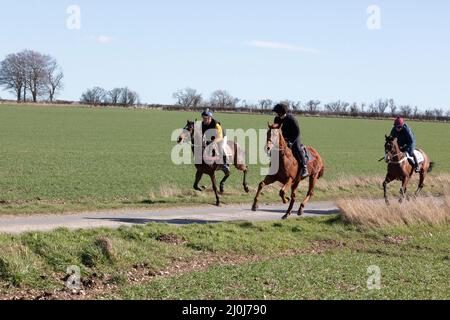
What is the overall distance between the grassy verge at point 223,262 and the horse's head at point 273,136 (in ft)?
6.46

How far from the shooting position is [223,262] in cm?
1246

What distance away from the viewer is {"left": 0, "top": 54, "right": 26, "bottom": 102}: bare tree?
123625 millimetres

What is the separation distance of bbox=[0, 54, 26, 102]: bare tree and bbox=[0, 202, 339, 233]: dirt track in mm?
112302

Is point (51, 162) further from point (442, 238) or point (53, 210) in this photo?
point (442, 238)

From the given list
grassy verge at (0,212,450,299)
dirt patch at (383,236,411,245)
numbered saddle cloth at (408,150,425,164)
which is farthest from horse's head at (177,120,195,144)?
numbered saddle cloth at (408,150,425,164)

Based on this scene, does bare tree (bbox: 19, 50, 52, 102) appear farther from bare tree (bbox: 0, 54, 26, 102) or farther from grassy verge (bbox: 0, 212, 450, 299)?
grassy verge (bbox: 0, 212, 450, 299)

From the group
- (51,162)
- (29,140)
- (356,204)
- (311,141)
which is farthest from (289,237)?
Result: (311,141)

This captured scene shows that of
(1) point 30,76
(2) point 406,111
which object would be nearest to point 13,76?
(1) point 30,76

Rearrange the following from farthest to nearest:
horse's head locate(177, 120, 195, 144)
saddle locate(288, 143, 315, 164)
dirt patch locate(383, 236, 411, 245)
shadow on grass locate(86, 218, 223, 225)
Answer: horse's head locate(177, 120, 195, 144) < saddle locate(288, 143, 315, 164) < shadow on grass locate(86, 218, 223, 225) < dirt patch locate(383, 236, 411, 245)

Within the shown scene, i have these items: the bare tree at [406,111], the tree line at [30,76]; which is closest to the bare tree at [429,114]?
the bare tree at [406,111]

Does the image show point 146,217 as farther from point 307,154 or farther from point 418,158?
point 418,158

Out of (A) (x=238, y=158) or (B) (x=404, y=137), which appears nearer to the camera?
(B) (x=404, y=137)

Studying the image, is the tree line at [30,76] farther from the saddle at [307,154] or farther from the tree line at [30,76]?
the saddle at [307,154]

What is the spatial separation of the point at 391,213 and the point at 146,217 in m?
6.44
